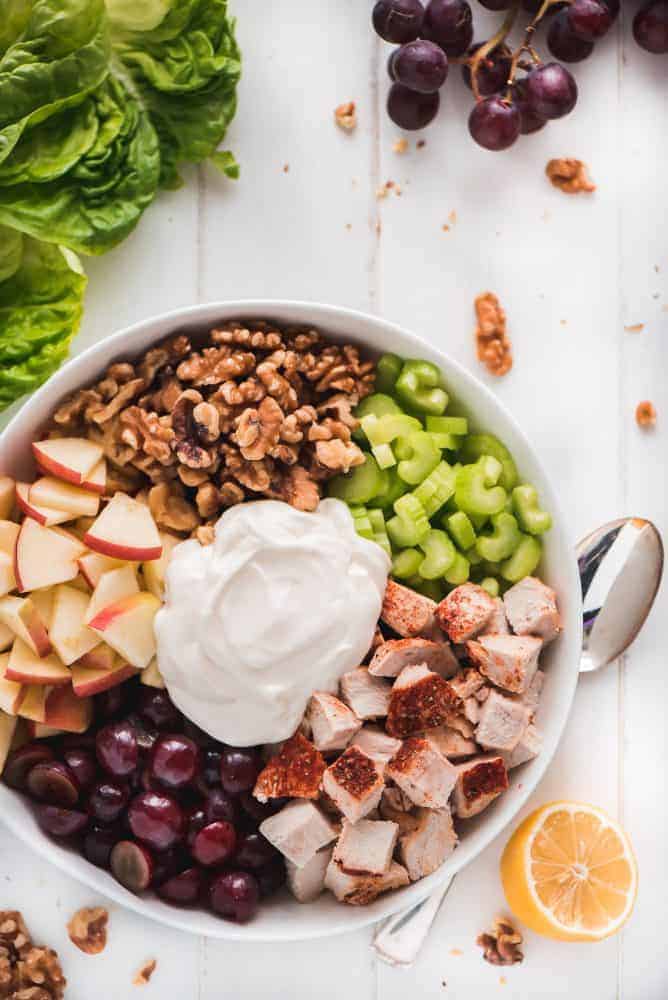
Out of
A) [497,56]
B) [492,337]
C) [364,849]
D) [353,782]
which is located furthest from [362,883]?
[497,56]

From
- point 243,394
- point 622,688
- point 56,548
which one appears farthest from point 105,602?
point 622,688

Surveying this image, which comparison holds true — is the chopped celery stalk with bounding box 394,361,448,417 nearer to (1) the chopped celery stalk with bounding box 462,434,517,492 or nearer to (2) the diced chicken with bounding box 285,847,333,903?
(1) the chopped celery stalk with bounding box 462,434,517,492

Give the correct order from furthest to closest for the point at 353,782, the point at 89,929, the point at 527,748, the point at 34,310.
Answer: the point at 89,929 < the point at 34,310 < the point at 527,748 < the point at 353,782

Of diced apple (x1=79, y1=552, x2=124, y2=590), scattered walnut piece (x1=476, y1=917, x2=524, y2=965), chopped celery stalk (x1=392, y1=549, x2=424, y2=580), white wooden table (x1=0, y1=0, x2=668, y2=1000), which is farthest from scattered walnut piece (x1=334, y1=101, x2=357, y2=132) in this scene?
scattered walnut piece (x1=476, y1=917, x2=524, y2=965)

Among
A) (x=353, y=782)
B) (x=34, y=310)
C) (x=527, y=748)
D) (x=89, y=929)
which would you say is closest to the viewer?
(x=353, y=782)

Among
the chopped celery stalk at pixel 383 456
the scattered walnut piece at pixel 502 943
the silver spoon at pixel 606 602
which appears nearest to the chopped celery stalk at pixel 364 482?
the chopped celery stalk at pixel 383 456

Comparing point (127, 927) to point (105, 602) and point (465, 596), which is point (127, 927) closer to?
point (105, 602)

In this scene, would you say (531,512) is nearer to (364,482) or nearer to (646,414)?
(364,482)
